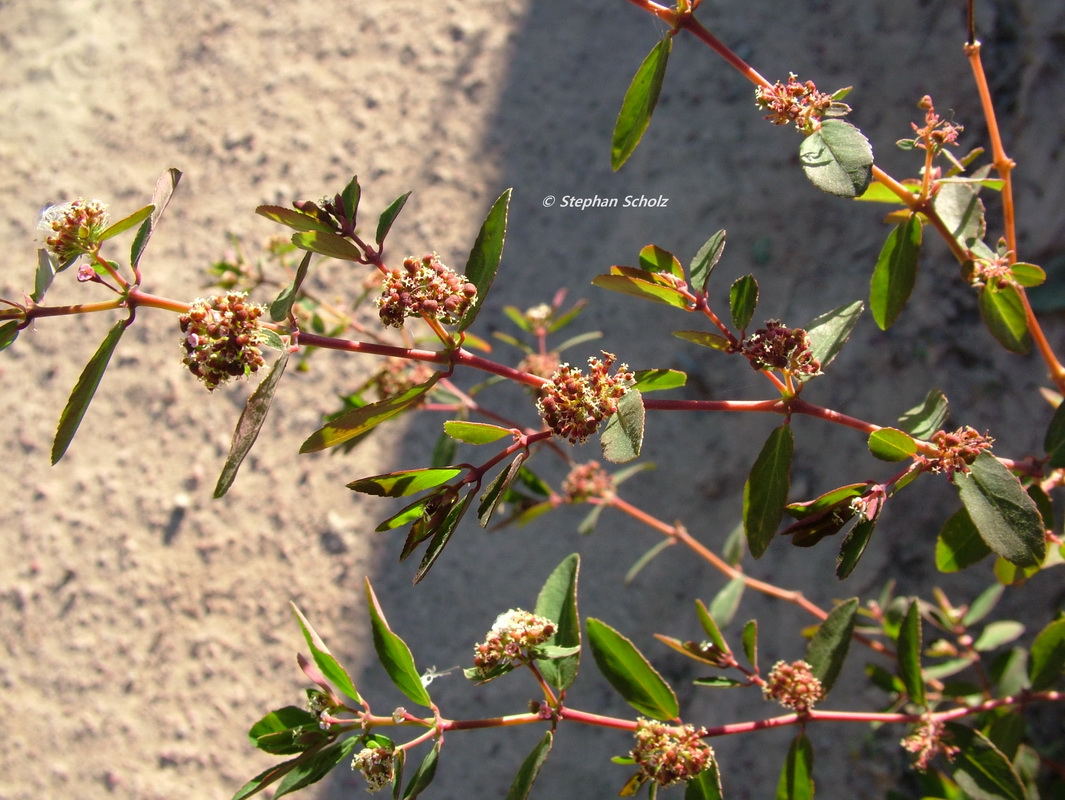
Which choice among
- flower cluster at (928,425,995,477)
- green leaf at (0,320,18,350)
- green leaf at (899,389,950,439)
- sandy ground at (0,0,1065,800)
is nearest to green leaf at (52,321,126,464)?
green leaf at (0,320,18,350)

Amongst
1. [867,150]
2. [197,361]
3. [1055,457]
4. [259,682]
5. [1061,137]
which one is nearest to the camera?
[197,361]

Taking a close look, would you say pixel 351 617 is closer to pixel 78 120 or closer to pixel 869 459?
pixel 869 459

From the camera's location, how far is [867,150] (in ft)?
3.71

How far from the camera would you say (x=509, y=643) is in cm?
118

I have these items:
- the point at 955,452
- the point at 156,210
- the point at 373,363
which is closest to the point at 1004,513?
the point at 955,452

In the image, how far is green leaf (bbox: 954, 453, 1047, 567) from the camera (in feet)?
3.65

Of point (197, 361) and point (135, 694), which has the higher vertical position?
point (197, 361)

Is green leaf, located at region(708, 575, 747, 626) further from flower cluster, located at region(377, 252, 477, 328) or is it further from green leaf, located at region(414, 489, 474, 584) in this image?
flower cluster, located at region(377, 252, 477, 328)

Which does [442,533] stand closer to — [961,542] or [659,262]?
[659,262]

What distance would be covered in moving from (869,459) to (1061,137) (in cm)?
110

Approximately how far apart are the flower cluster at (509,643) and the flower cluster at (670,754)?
20 centimetres

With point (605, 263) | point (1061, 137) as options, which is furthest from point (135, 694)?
point (1061, 137)

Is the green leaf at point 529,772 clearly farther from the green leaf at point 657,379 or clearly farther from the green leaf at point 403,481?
the green leaf at point 657,379

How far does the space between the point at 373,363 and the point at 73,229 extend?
199 cm
